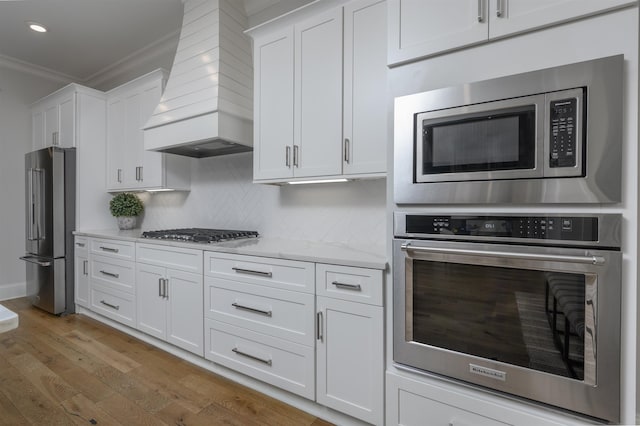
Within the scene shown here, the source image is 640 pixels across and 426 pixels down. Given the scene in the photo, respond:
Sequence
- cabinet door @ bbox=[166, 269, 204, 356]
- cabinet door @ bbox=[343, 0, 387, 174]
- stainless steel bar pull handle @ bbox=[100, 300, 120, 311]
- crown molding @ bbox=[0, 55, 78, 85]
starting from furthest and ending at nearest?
crown molding @ bbox=[0, 55, 78, 85]
stainless steel bar pull handle @ bbox=[100, 300, 120, 311]
cabinet door @ bbox=[166, 269, 204, 356]
cabinet door @ bbox=[343, 0, 387, 174]

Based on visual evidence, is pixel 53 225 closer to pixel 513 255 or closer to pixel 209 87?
pixel 209 87

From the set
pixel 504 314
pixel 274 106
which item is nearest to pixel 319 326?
pixel 504 314

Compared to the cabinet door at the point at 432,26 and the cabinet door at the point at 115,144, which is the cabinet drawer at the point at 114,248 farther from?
the cabinet door at the point at 432,26

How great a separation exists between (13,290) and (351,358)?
468 centimetres

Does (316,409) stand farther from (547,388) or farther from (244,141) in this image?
(244,141)

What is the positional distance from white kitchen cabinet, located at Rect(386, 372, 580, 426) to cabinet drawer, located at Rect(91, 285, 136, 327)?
2.42 meters

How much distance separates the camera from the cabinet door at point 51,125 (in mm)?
3729

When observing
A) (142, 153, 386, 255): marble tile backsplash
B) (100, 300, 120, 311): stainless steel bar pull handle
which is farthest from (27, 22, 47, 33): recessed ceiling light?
(100, 300, 120, 311): stainless steel bar pull handle

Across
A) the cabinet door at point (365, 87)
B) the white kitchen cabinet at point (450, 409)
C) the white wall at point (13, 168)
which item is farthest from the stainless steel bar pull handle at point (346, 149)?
the white wall at point (13, 168)

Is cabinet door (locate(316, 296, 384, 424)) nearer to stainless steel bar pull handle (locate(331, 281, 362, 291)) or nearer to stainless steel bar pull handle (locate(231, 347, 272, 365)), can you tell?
stainless steel bar pull handle (locate(331, 281, 362, 291))

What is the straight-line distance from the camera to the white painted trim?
3.97 metres

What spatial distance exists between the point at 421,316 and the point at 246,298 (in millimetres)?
1118

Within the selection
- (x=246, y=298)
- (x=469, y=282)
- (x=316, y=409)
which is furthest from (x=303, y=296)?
(x=469, y=282)

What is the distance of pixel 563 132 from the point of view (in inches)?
44.0
